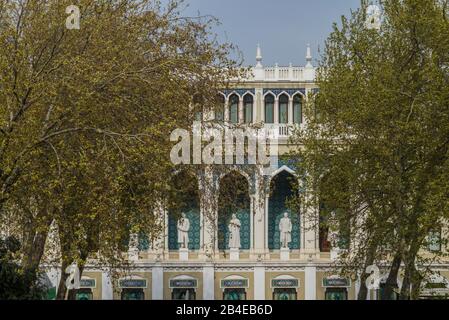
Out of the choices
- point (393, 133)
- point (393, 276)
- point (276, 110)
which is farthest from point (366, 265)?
point (276, 110)

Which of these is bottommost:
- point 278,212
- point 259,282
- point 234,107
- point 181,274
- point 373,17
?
point 259,282

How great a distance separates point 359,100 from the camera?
31844 millimetres

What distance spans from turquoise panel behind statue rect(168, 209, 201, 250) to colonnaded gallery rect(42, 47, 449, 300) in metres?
0.06

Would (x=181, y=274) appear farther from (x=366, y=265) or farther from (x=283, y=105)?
(x=366, y=265)

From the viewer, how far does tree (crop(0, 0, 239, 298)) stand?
2261 centimetres

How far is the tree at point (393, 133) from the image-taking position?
29.6 meters

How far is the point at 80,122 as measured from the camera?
23266 mm

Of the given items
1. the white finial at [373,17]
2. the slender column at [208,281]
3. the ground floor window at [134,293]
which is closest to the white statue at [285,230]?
the slender column at [208,281]

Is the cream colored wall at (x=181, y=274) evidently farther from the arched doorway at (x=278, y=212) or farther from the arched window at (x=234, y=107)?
the arched window at (x=234, y=107)

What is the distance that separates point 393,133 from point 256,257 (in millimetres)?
25444

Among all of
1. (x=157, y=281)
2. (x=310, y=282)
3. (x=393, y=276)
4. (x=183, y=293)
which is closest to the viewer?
(x=393, y=276)

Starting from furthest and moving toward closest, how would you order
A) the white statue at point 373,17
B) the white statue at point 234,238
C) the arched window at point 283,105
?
the arched window at point 283,105
the white statue at point 234,238
the white statue at point 373,17

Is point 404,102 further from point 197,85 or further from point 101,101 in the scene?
point 101,101

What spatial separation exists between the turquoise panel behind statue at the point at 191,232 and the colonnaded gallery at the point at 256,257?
0.06 metres
